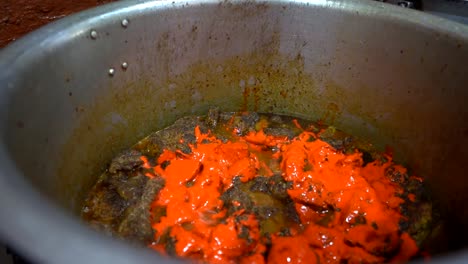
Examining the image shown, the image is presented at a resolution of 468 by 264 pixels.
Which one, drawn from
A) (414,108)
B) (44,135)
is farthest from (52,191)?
(414,108)

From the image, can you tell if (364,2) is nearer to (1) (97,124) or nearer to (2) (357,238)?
(2) (357,238)

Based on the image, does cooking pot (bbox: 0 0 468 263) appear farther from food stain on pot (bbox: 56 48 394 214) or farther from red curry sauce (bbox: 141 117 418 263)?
red curry sauce (bbox: 141 117 418 263)

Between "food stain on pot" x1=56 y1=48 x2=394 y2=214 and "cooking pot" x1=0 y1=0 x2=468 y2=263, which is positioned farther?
"food stain on pot" x1=56 y1=48 x2=394 y2=214

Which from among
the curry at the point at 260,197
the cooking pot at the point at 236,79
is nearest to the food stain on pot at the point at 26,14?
the cooking pot at the point at 236,79

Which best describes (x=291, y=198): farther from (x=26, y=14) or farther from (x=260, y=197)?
(x=26, y=14)

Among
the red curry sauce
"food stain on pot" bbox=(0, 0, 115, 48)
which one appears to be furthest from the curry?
"food stain on pot" bbox=(0, 0, 115, 48)

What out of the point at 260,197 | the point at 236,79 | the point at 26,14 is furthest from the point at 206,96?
the point at 26,14
